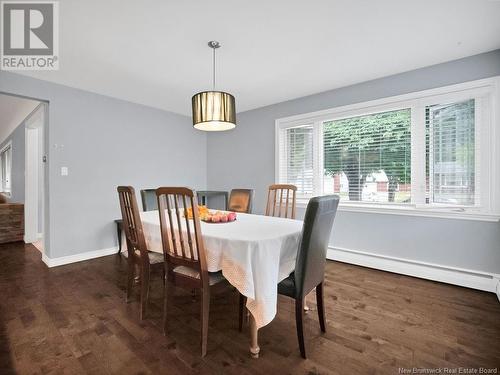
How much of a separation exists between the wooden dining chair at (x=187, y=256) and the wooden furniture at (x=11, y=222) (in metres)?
4.29

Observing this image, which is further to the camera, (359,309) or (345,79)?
(345,79)

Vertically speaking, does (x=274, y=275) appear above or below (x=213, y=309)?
above

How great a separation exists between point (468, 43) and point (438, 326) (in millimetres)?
2476

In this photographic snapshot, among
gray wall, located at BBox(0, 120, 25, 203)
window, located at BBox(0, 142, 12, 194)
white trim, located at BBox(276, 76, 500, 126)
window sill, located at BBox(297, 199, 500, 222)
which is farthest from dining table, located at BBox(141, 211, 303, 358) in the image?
window, located at BBox(0, 142, 12, 194)

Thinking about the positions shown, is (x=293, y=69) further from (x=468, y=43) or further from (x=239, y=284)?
(x=239, y=284)

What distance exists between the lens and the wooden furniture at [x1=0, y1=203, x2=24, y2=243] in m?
4.29

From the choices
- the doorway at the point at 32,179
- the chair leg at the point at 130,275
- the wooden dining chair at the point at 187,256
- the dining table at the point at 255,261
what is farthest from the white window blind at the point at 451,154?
the doorway at the point at 32,179

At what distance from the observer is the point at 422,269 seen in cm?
281

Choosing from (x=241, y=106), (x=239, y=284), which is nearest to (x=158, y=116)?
(x=241, y=106)

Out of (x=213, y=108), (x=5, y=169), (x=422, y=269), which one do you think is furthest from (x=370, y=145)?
(x=5, y=169)

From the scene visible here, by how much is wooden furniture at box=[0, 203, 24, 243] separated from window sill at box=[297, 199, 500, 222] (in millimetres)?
5437

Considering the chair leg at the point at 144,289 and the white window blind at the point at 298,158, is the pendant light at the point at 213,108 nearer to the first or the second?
the chair leg at the point at 144,289

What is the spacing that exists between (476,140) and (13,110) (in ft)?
22.6

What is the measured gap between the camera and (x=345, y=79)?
3113 millimetres
